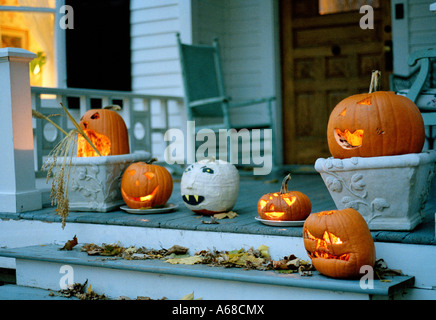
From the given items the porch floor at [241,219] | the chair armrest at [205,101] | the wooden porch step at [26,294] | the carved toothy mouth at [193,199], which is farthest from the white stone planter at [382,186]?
the chair armrest at [205,101]

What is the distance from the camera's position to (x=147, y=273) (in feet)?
7.63

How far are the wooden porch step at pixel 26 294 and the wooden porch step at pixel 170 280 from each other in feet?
0.15

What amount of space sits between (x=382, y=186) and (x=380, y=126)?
0.24 meters

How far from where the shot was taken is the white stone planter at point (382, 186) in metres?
2.12

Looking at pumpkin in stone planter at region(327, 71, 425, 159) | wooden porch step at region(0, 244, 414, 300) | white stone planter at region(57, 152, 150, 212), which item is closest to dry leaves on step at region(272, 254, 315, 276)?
wooden porch step at region(0, 244, 414, 300)

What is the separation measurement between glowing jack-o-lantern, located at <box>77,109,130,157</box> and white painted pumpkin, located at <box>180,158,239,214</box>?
21.4 inches

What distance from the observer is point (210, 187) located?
276 centimetres

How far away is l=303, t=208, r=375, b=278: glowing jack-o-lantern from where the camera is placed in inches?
76.7

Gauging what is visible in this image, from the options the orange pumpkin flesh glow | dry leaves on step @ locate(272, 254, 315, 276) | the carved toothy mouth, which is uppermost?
the orange pumpkin flesh glow

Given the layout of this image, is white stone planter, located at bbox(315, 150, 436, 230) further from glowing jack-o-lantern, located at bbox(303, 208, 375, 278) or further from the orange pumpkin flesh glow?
the orange pumpkin flesh glow

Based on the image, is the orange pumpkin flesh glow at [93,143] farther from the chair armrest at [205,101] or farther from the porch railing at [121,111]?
the chair armrest at [205,101]

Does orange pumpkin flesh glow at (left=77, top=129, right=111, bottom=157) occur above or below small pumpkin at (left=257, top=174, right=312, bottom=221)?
above

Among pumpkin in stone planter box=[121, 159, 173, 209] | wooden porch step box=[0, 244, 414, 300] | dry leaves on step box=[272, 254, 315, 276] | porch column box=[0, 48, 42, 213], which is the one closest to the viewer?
wooden porch step box=[0, 244, 414, 300]
